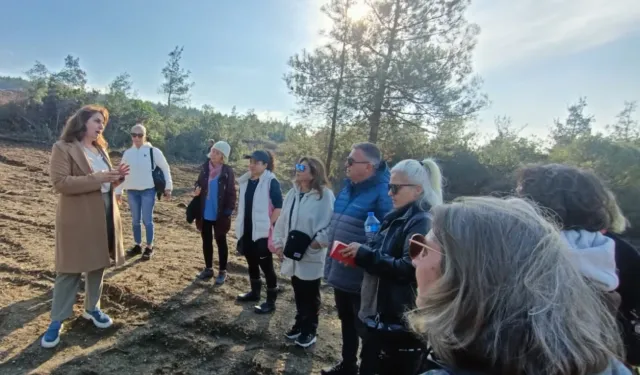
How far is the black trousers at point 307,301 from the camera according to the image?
3.52 meters

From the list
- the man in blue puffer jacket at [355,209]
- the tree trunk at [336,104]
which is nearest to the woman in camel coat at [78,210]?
the man in blue puffer jacket at [355,209]

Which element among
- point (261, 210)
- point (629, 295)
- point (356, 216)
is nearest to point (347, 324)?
point (356, 216)

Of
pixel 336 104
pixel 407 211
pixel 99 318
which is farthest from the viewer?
pixel 336 104

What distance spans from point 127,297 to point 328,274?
2.30 m

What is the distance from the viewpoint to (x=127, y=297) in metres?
4.10

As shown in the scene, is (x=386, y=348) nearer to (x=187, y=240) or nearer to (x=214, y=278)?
(x=214, y=278)

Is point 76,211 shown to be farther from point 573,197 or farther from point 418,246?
point 573,197

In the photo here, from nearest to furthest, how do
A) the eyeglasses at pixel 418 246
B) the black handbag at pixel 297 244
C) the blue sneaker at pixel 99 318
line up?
the eyeglasses at pixel 418 246 → the black handbag at pixel 297 244 → the blue sneaker at pixel 99 318

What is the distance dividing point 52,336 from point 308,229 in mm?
2073

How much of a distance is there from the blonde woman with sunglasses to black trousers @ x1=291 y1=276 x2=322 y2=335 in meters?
1.08

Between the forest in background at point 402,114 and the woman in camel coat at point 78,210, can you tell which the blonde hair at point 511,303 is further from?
the forest in background at point 402,114

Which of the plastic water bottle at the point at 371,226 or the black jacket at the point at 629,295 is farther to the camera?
the plastic water bottle at the point at 371,226

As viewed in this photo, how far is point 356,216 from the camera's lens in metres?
2.89

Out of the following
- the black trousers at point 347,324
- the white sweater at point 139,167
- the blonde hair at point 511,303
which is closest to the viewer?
the blonde hair at point 511,303
